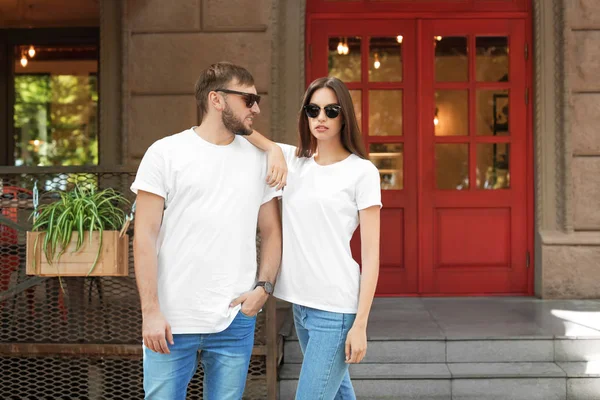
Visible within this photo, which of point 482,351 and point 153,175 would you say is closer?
point 153,175

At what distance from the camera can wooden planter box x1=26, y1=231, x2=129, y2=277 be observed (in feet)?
13.0

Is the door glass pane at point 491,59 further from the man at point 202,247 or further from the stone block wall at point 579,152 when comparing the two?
the man at point 202,247

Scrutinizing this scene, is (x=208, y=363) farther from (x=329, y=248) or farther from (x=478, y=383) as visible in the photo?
(x=478, y=383)

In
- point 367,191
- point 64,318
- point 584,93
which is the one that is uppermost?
point 584,93

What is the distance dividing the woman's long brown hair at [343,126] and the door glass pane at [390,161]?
414cm

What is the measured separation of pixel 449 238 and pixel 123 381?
3.49 metres

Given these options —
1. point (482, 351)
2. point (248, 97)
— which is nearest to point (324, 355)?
point (248, 97)

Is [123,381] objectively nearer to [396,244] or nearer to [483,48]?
[396,244]

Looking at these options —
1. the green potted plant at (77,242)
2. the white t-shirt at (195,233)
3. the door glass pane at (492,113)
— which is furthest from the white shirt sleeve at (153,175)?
the door glass pane at (492,113)

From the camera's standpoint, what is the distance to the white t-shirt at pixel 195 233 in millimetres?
2566

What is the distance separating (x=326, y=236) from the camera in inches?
110

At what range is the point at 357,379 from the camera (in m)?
4.92

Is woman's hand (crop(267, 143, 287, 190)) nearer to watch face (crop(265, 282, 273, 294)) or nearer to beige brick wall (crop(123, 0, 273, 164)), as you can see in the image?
watch face (crop(265, 282, 273, 294))

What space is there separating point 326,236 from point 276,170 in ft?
1.08
